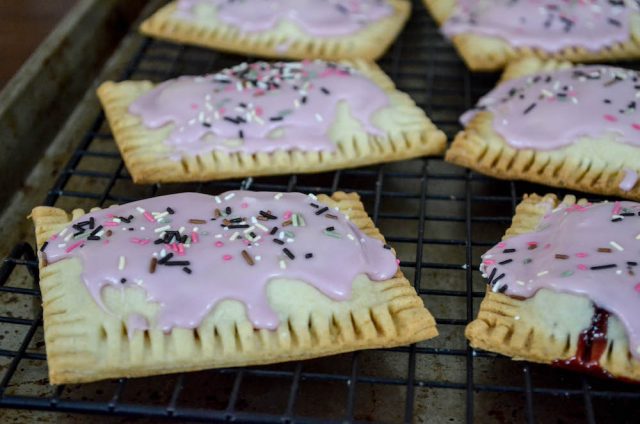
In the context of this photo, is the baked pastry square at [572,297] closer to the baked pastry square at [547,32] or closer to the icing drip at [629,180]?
the icing drip at [629,180]

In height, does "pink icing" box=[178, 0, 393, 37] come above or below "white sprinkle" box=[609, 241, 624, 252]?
below

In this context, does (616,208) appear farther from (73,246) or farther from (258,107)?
(73,246)

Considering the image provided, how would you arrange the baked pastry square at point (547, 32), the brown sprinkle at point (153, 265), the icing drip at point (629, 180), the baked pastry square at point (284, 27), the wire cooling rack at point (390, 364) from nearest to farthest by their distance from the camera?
the wire cooling rack at point (390, 364)
the brown sprinkle at point (153, 265)
the icing drip at point (629, 180)
the baked pastry square at point (547, 32)
the baked pastry square at point (284, 27)

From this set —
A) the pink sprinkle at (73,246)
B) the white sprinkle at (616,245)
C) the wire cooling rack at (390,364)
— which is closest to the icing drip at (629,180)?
the wire cooling rack at (390,364)

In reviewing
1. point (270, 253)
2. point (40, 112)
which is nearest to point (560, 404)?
point (270, 253)

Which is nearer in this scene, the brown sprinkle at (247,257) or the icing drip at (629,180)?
the brown sprinkle at (247,257)

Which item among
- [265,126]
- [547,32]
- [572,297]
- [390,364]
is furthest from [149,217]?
[547,32]

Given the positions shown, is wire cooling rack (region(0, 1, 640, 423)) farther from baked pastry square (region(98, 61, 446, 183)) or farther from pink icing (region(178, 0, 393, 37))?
pink icing (region(178, 0, 393, 37))

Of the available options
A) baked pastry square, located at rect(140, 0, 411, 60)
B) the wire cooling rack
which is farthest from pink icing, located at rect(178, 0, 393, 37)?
the wire cooling rack
